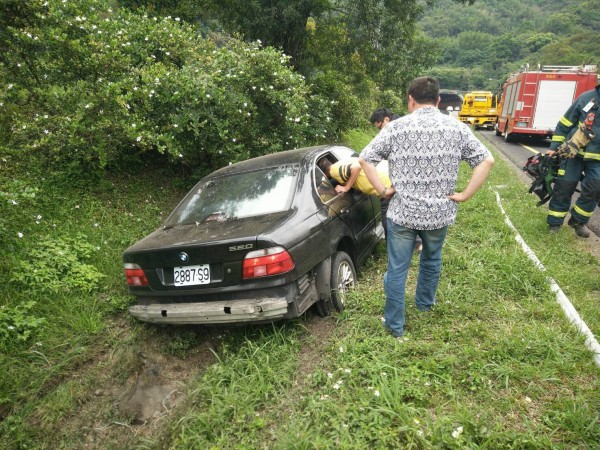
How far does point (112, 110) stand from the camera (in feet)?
16.8

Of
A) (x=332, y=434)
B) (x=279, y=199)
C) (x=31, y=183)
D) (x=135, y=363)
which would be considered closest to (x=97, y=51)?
(x=31, y=183)

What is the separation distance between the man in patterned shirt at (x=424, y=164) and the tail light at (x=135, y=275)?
74.7 inches

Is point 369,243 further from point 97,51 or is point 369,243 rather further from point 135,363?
point 97,51

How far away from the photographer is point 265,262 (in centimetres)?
292

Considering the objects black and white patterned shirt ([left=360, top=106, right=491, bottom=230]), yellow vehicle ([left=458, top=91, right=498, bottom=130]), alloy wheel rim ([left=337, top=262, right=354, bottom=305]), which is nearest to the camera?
black and white patterned shirt ([left=360, top=106, right=491, bottom=230])

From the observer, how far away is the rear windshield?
3.50m

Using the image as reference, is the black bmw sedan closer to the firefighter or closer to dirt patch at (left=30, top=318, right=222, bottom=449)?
dirt patch at (left=30, top=318, right=222, bottom=449)

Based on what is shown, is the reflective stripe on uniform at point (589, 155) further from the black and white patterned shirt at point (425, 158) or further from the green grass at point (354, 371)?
the black and white patterned shirt at point (425, 158)

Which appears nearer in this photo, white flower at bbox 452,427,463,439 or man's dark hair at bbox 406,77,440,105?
white flower at bbox 452,427,463,439

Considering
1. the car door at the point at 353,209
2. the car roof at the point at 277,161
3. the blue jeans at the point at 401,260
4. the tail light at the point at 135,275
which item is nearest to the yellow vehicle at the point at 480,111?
the car door at the point at 353,209

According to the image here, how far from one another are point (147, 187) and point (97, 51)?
1899 mm

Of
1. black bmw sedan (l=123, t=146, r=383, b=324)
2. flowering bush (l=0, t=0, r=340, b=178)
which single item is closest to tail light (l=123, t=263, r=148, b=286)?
black bmw sedan (l=123, t=146, r=383, b=324)

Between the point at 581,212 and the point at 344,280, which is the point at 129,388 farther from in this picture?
the point at 581,212

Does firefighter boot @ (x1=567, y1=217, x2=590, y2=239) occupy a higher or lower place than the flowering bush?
lower
